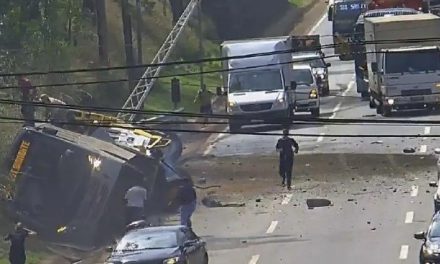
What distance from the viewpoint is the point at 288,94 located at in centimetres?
4603

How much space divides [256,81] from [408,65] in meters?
5.45

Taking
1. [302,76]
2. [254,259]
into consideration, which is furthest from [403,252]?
[302,76]

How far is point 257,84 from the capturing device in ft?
151

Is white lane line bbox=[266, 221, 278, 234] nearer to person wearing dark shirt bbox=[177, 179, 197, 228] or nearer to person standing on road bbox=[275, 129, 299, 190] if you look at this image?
person wearing dark shirt bbox=[177, 179, 197, 228]

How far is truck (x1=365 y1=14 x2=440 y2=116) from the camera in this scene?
43750mm

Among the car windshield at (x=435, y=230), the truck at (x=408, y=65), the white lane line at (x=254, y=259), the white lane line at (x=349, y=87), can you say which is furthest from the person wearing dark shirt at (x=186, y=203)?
the white lane line at (x=349, y=87)

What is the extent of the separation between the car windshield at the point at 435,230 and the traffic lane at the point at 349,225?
1.57 meters

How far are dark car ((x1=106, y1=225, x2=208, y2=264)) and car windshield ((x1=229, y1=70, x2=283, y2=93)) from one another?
22768 mm

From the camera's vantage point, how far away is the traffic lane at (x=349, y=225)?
81.9ft

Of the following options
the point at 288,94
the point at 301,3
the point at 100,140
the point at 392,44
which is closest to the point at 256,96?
the point at 288,94

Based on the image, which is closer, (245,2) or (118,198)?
(118,198)

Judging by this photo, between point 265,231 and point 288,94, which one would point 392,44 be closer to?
point 288,94

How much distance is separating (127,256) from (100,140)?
9.47 metres

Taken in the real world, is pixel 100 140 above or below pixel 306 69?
above
